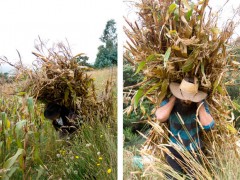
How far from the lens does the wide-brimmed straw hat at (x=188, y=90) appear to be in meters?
1.21

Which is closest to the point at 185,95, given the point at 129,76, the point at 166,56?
the point at 166,56

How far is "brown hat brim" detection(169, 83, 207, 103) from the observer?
4.08 feet

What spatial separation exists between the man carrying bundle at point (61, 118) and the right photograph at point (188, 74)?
279 mm

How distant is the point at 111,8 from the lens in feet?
4.49

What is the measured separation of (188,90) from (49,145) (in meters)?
0.56

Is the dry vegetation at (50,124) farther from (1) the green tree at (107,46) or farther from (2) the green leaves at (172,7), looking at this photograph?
(2) the green leaves at (172,7)

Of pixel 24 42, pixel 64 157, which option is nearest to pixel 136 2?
pixel 24 42

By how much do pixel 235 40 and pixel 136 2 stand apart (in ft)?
1.31

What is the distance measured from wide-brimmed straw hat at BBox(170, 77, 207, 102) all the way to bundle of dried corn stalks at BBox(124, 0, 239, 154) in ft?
0.08

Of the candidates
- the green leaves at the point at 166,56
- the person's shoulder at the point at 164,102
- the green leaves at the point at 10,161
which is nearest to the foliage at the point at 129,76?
the person's shoulder at the point at 164,102

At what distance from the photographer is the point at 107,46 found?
1.40 metres

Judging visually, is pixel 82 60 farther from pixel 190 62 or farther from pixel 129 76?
Result: pixel 129 76

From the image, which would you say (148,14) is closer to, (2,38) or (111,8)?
(111,8)

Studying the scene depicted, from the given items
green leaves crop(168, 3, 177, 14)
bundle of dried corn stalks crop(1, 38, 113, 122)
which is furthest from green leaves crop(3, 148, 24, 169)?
green leaves crop(168, 3, 177, 14)
